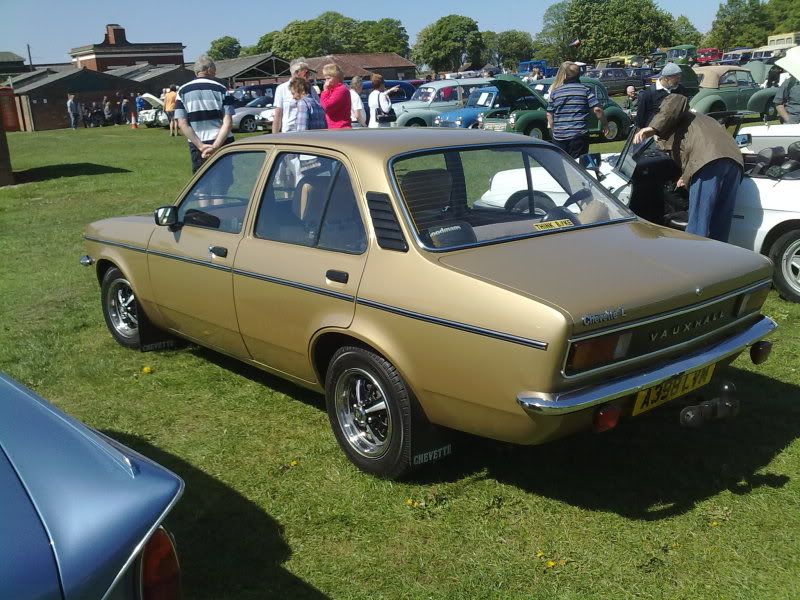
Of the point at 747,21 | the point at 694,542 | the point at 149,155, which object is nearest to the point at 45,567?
the point at 694,542

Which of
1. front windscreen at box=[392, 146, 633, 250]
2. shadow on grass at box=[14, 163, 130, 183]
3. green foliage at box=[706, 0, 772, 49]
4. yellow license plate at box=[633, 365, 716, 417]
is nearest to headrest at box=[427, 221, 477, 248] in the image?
front windscreen at box=[392, 146, 633, 250]

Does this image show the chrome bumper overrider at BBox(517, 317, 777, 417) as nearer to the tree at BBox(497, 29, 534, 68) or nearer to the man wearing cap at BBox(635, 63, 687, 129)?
the man wearing cap at BBox(635, 63, 687, 129)

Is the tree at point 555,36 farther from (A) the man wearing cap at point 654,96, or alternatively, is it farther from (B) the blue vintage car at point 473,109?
(A) the man wearing cap at point 654,96

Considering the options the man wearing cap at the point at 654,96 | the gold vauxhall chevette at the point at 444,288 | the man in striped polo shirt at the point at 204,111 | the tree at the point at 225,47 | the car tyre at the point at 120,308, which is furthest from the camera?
the tree at the point at 225,47

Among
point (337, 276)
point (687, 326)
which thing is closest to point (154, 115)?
point (337, 276)

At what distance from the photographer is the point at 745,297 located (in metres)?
3.82

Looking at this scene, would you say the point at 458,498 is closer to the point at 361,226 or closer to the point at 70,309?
the point at 361,226

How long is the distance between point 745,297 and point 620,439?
3.25 ft

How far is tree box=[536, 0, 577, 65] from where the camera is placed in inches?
4077

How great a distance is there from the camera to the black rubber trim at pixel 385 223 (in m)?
3.66

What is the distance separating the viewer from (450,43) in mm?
115812

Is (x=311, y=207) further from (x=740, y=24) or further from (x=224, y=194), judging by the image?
(x=740, y=24)

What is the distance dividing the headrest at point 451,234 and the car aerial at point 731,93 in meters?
17.1

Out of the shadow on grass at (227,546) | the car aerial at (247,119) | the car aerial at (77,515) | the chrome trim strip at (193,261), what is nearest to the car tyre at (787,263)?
the chrome trim strip at (193,261)
